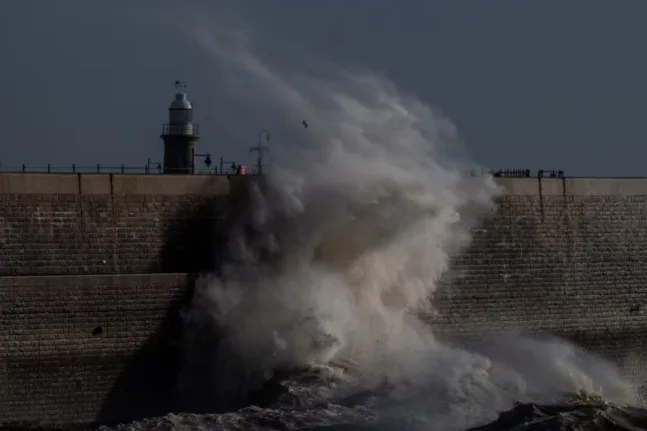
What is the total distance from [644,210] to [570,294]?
7.59 ft

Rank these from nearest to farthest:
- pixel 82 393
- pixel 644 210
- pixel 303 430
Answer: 1. pixel 303 430
2. pixel 82 393
3. pixel 644 210

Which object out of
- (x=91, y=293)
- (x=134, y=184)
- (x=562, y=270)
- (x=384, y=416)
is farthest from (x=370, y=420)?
(x=562, y=270)

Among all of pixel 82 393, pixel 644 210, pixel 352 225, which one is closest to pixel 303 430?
pixel 82 393

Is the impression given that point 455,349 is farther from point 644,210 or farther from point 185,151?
point 185,151

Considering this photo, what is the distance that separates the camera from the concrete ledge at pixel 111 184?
21500mm

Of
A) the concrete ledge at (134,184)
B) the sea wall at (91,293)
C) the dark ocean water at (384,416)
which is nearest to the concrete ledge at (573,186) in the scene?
the concrete ledge at (134,184)

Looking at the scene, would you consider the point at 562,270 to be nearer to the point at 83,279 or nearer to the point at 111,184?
the point at 111,184

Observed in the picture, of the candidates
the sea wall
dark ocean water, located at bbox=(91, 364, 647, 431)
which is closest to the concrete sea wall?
the sea wall

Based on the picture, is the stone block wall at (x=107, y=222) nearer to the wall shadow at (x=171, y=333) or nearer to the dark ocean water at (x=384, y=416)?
the wall shadow at (x=171, y=333)

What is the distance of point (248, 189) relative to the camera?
23.3 meters

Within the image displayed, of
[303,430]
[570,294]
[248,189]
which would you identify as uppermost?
[248,189]

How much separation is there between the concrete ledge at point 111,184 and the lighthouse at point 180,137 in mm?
6931

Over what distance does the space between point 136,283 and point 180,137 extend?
354 inches

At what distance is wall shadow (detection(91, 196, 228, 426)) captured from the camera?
70.6 ft
